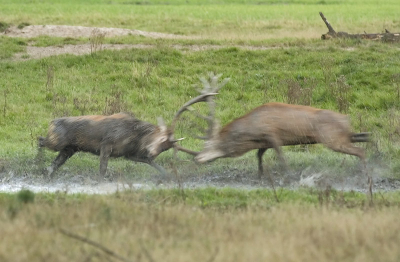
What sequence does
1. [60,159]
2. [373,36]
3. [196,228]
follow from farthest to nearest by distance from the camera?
[373,36] < [60,159] < [196,228]

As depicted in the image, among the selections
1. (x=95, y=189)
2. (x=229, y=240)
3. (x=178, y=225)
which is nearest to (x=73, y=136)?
(x=95, y=189)

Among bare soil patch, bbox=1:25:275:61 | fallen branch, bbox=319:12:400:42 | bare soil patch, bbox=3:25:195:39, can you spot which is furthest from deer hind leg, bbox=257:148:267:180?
bare soil patch, bbox=3:25:195:39

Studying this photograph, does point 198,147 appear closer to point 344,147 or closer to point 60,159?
point 60,159

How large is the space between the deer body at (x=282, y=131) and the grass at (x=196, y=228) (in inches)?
62.2

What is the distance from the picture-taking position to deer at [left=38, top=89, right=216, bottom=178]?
10758 millimetres

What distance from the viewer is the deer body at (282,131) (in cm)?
970

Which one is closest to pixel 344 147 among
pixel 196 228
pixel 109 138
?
pixel 109 138

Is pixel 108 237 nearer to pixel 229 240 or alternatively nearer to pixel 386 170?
pixel 229 240

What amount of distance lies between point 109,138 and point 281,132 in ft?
8.68

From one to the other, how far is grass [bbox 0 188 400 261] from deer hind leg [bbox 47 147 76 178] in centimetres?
265

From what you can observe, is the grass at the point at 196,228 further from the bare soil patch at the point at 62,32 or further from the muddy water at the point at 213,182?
the bare soil patch at the point at 62,32

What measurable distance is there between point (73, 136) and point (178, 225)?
183 inches

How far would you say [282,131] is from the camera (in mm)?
9742

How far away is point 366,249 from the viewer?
5641mm
